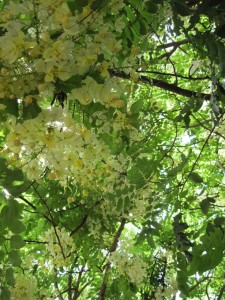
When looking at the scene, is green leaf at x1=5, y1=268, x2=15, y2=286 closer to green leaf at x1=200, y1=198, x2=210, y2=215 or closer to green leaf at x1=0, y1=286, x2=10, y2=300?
green leaf at x1=0, y1=286, x2=10, y2=300

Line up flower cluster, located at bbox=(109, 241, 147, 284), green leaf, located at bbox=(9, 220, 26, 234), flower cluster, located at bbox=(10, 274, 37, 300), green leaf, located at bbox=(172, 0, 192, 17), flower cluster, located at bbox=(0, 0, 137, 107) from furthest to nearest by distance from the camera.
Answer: flower cluster, located at bbox=(109, 241, 147, 284) < flower cluster, located at bbox=(10, 274, 37, 300) < green leaf, located at bbox=(9, 220, 26, 234) < green leaf, located at bbox=(172, 0, 192, 17) < flower cluster, located at bbox=(0, 0, 137, 107)

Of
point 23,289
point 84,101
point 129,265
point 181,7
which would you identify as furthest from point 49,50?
point 129,265

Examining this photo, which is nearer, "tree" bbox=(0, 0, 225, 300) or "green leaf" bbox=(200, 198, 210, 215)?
"tree" bbox=(0, 0, 225, 300)

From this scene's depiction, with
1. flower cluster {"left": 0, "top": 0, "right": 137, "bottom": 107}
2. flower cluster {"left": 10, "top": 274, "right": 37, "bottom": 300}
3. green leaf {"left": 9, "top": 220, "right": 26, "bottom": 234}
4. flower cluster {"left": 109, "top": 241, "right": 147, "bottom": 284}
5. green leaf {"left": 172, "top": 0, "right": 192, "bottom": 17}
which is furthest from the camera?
flower cluster {"left": 109, "top": 241, "right": 147, "bottom": 284}

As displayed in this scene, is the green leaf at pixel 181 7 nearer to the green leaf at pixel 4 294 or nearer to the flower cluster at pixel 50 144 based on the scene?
the flower cluster at pixel 50 144

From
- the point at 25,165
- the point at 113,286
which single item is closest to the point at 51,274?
the point at 113,286

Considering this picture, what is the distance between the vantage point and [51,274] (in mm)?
2951

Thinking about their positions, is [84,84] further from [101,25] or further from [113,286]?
[113,286]

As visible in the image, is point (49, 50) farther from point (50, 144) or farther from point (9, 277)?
point (9, 277)

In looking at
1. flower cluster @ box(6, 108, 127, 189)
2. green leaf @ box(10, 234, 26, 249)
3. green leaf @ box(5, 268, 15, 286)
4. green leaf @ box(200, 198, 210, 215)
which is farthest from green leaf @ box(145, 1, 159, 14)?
green leaf @ box(5, 268, 15, 286)

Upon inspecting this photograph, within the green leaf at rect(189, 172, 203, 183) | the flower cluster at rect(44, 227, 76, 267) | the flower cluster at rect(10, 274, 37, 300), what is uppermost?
the flower cluster at rect(44, 227, 76, 267)

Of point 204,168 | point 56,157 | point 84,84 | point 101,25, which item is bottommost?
point 56,157

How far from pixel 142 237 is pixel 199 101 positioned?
585mm

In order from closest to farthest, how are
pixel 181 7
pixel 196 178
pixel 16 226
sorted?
pixel 181 7 < pixel 16 226 < pixel 196 178
